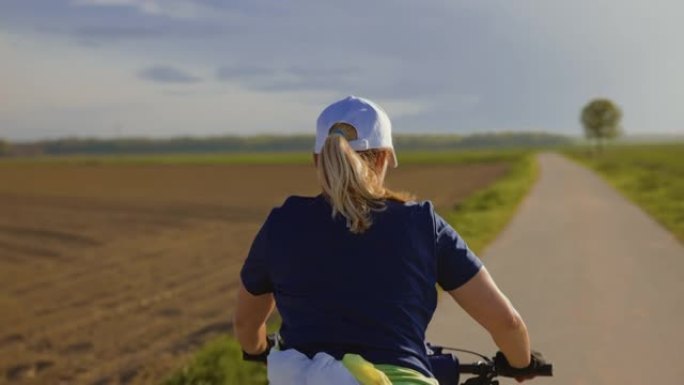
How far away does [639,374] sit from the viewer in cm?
623

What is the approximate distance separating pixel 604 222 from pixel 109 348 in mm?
10924

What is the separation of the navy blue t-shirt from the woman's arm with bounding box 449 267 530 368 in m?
0.03

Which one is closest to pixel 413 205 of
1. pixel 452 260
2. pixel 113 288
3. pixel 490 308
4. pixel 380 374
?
pixel 452 260

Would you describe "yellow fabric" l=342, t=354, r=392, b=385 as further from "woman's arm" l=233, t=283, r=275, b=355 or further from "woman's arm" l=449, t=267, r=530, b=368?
"woman's arm" l=233, t=283, r=275, b=355

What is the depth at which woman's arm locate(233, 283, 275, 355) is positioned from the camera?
271 cm

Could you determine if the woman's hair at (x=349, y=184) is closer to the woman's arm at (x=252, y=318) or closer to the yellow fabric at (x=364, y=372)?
the yellow fabric at (x=364, y=372)

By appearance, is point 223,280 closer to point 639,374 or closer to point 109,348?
point 109,348

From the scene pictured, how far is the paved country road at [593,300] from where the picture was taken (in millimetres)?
6539

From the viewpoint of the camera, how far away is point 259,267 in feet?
8.32

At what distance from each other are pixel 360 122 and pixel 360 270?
1.37 feet

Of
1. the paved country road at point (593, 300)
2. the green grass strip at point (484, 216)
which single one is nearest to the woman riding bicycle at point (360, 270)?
the paved country road at point (593, 300)

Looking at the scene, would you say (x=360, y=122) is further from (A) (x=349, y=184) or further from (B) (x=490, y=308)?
(B) (x=490, y=308)

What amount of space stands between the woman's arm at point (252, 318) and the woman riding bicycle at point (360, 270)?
248 mm

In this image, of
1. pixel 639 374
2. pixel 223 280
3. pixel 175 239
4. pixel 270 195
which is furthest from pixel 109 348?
pixel 270 195
